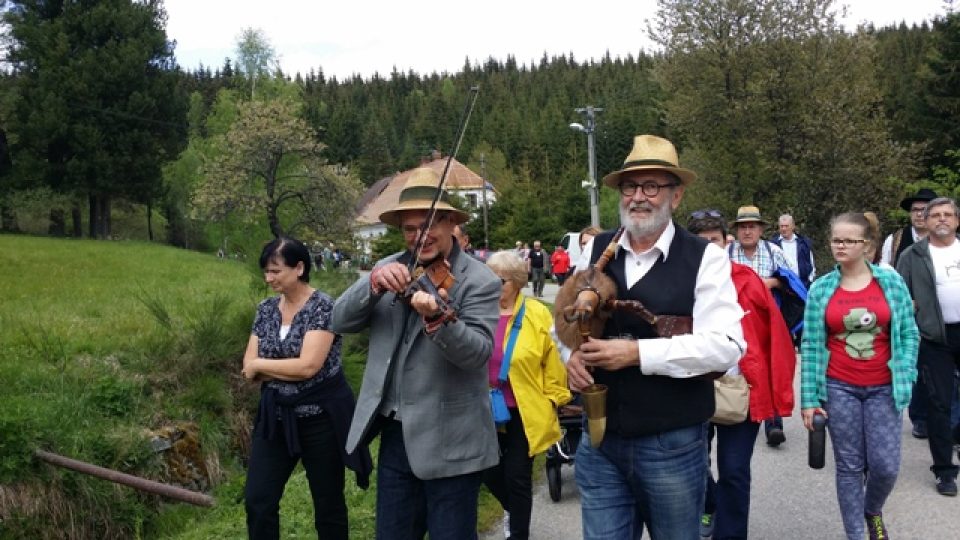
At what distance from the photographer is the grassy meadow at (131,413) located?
602cm

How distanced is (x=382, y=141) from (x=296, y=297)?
10080 centimetres

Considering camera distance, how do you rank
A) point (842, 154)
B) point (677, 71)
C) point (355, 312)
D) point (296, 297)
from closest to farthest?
point (355, 312) < point (296, 297) < point (842, 154) < point (677, 71)

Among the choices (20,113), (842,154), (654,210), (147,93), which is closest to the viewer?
(654,210)

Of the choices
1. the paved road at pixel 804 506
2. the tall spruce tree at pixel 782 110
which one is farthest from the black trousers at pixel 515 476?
the tall spruce tree at pixel 782 110

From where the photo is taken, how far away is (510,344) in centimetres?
477

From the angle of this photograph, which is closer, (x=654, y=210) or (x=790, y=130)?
(x=654, y=210)

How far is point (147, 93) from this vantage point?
124ft

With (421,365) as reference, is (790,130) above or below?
above

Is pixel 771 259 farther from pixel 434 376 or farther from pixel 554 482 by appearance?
pixel 434 376

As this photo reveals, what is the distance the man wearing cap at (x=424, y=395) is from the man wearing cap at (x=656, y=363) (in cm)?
48

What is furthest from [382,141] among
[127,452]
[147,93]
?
[127,452]

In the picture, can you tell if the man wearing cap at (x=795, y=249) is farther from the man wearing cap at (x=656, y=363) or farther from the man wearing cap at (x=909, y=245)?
the man wearing cap at (x=656, y=363)

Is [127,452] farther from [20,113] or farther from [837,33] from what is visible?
[20,113]

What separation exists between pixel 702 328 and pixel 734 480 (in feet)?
6.73
